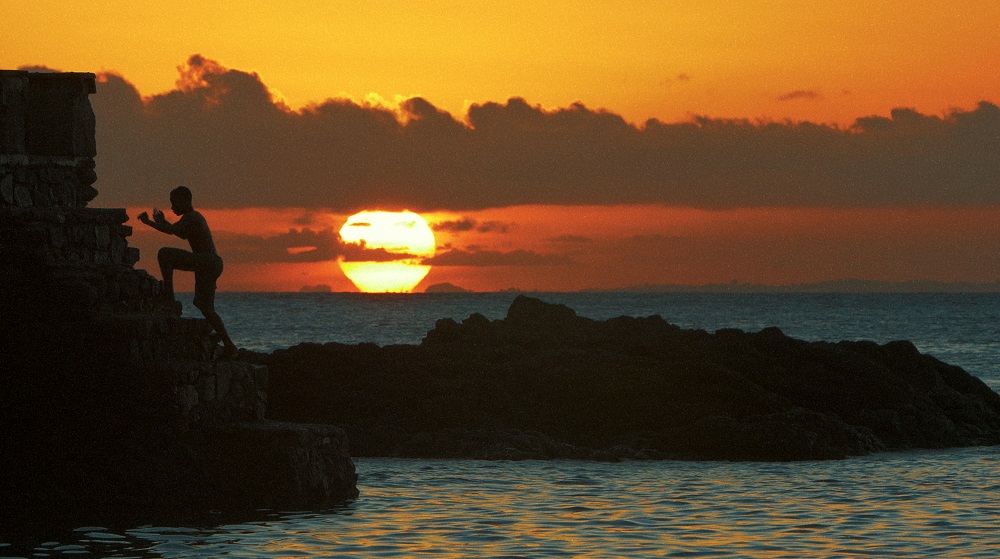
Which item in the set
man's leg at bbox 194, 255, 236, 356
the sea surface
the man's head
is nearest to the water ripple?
the sea surface

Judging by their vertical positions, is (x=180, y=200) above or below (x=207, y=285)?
above

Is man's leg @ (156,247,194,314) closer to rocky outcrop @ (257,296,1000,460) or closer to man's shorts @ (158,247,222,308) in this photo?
man's shorts @ (158,247,222,308)

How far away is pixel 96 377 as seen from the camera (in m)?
19.3

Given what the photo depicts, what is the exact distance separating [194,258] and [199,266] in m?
0.15

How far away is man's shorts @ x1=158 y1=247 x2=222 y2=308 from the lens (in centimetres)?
2028

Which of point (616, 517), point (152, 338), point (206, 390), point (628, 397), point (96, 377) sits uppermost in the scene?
point (152, 338)

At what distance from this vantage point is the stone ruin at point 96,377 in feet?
62.1

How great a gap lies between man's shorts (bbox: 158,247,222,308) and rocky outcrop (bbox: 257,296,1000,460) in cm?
790

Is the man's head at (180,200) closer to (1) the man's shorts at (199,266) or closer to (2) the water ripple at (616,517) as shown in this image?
(1) the man's shorts at (199,266)

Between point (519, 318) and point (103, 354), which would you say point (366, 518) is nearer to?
point (103, 354)

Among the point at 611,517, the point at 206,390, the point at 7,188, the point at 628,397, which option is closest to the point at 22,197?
the point at 7,188

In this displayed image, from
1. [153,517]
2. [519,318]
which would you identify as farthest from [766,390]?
[153,517]

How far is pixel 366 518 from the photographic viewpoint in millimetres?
18891

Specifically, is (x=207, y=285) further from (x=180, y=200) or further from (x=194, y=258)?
(x=180, y=200)
